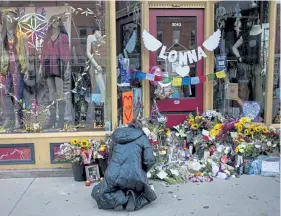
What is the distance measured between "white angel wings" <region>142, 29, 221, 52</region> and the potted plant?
169 cm

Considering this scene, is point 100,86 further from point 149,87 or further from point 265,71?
point 265,71

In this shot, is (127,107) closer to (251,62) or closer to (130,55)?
(130,55)

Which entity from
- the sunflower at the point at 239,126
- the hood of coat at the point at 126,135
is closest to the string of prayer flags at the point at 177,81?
the sunflower at the point at 239,126

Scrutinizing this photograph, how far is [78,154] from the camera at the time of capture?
4.87m

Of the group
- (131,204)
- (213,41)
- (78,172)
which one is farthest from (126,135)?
(213,41)

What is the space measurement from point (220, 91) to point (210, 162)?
1399 mm

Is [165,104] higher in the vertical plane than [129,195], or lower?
higher

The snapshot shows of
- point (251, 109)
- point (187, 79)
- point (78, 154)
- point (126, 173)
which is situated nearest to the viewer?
point (126, 173)

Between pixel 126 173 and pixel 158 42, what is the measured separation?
7.62ft

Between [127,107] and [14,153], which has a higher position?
[127,107]

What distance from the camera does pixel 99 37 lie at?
5.46 metres

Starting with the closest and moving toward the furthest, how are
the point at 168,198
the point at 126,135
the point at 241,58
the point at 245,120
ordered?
the point at 126,135 → the point at 168,198 → the point at 245,120 → the point at 241,58

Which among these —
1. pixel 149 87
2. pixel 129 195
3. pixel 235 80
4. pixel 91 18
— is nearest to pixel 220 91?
pixel 235 80

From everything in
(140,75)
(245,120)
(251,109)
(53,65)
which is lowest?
(245,120)
